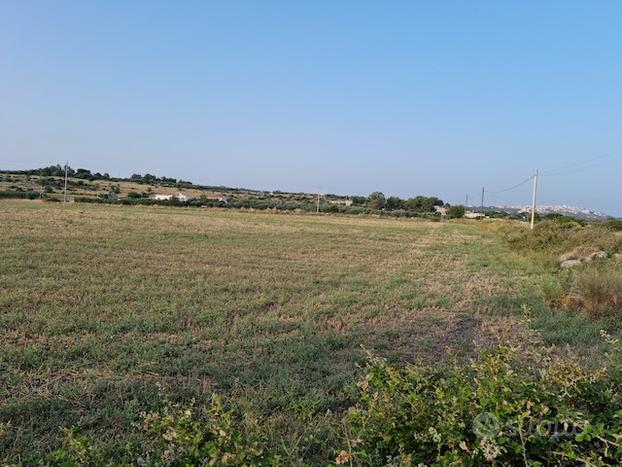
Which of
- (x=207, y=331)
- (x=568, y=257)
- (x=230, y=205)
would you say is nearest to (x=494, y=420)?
(x=207, y=331)

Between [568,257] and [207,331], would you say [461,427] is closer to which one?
[207,331]

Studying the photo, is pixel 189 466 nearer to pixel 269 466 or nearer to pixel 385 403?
pixel 269 466

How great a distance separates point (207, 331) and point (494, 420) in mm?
4439

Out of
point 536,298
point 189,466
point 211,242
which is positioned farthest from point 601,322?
point 211,242

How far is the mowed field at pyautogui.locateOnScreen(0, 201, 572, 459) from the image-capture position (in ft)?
11.8

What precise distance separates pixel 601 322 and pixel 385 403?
6.49 meters

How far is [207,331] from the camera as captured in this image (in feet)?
18.9

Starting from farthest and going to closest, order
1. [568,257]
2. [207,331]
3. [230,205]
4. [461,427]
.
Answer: [230,205] < [568,257] < [207,331] < [461,427]

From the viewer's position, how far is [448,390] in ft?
8.41

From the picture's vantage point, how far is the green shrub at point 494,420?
1910mm

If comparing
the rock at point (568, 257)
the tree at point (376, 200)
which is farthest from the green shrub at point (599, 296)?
the tree at point (376, 200)

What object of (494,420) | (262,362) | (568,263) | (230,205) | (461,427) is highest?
(230,205)

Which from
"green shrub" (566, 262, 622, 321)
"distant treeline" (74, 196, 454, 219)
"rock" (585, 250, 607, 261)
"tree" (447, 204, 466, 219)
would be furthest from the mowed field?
"tree" (447, 204, 466, 219)

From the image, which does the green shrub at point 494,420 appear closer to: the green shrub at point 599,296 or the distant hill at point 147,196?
the green shrub at point 599,296
